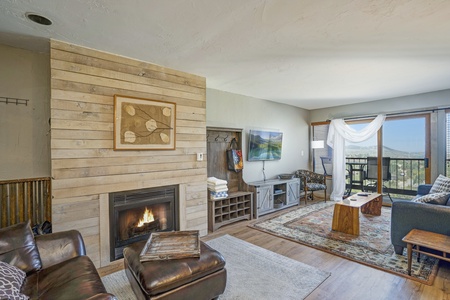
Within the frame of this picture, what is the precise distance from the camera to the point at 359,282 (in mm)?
2264

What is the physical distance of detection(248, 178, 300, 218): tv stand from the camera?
173 inches

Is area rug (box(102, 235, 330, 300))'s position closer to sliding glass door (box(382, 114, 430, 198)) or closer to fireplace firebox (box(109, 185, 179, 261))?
fireplace firebox (box(109, 185, 179, 261))

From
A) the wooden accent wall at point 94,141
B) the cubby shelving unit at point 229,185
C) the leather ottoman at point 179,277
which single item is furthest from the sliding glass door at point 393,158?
the leather ottoman at point 179,277

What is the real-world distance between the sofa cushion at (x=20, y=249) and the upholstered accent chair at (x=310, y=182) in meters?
4.99

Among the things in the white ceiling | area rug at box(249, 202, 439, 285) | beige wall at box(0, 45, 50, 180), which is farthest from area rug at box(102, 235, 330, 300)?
the white ceiling

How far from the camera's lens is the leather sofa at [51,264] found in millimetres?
1451

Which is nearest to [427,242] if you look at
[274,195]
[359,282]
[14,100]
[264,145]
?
[359,282]

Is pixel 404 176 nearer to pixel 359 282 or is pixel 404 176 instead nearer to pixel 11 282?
pixel 359 282

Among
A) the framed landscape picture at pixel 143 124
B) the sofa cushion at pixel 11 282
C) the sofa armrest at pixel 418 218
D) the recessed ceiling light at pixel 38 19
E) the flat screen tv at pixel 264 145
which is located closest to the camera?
the sofa cushion at pixel 11 282

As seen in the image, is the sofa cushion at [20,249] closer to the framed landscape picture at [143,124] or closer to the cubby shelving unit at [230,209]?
the framed landscape picture at [143,124]

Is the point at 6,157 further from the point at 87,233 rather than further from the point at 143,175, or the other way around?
the point at 143,175

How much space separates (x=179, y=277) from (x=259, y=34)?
2.33 metres

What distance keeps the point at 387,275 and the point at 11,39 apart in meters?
4.74

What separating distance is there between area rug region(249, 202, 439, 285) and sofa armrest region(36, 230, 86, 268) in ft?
8.81
